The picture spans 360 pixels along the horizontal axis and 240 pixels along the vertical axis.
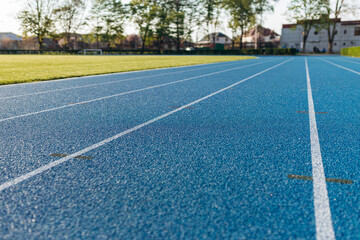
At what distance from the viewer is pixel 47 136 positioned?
396 cm

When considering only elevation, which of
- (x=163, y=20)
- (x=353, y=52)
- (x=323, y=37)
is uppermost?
(x=163, y=20)

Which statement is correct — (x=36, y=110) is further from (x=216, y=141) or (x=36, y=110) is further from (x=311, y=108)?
(x=311, y=108)

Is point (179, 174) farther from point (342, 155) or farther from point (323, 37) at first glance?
point (323, 37)

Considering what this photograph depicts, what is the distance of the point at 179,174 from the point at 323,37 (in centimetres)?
8358

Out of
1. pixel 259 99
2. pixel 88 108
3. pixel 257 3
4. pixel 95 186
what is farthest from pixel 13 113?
pixel 257 3

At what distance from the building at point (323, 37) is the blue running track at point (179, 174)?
251 ft

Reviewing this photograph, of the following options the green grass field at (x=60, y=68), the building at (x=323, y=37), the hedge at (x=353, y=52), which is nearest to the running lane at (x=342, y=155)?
the green grass field at (x=60, y=68)

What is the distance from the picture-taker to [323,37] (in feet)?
246

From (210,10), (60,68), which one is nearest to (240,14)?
(210,10)

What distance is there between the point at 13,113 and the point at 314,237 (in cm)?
535

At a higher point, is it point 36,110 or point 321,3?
A: point 321,3

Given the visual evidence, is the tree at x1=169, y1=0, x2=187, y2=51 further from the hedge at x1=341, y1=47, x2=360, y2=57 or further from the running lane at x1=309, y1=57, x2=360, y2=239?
the running lane at x1=309, y1=57, x2=360, y2=239

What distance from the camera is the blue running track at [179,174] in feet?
6.38

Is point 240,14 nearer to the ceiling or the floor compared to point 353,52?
nearer to the ceiling
